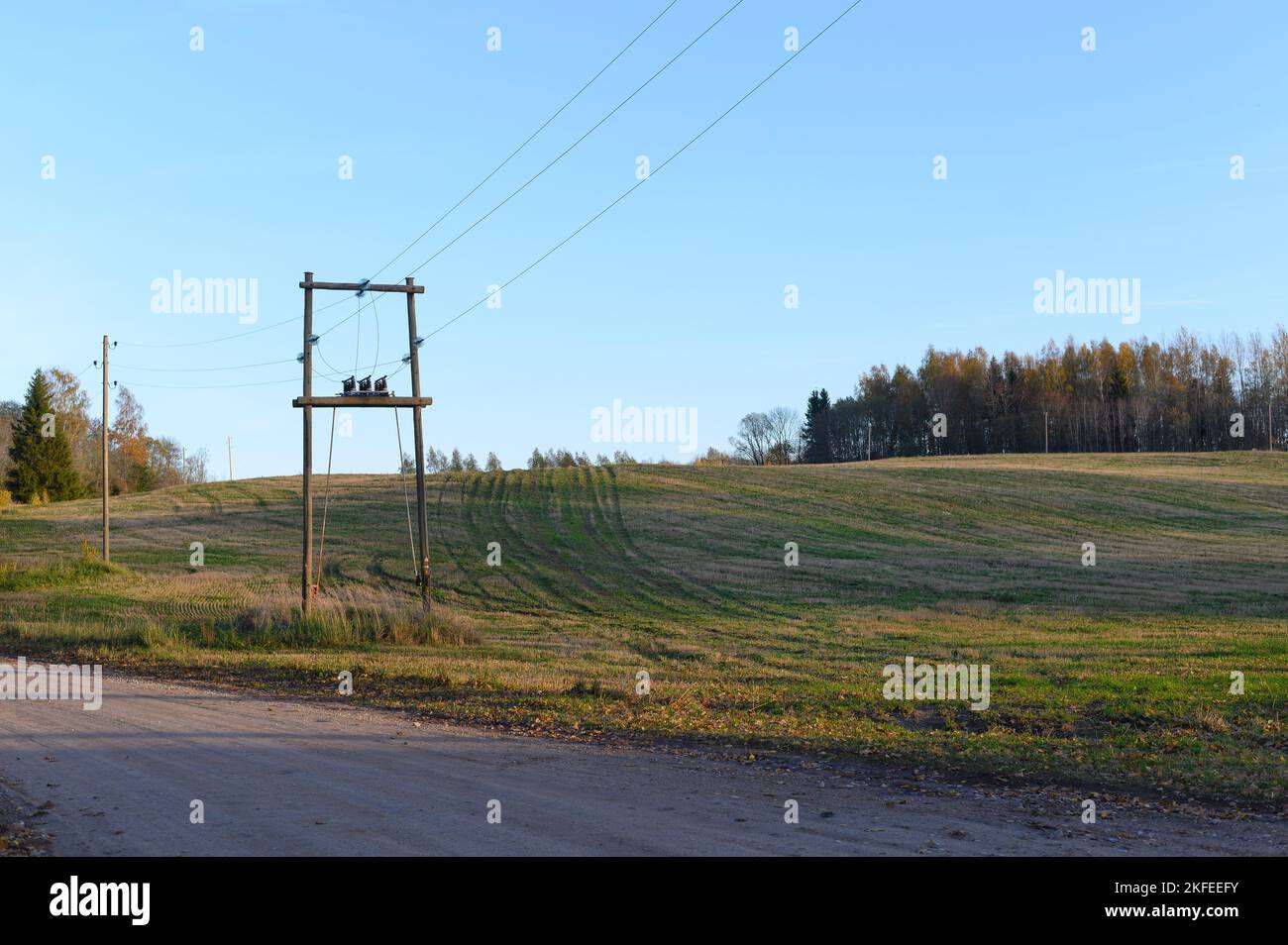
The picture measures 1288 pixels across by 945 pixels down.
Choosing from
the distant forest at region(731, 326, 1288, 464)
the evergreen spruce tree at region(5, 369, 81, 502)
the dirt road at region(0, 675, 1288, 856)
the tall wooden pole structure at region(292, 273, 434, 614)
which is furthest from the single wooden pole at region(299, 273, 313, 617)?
the distant forest at region(731, 326, 1288, 464)

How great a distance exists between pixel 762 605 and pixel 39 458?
67.9 meters

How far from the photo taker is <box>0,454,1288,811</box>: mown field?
1212cm

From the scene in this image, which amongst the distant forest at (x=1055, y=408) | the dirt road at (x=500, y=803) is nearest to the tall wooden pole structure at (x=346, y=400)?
the dirt road at (x=500, y=803)

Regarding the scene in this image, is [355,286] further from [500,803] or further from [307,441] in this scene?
[500,803]

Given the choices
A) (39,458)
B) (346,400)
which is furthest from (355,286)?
(39,458)

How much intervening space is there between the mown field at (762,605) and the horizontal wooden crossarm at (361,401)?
492 centimetres

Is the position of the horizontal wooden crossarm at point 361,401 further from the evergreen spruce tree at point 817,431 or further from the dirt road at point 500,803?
the evergreen spruce tree at point 817,431

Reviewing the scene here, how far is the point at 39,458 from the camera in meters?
76.6

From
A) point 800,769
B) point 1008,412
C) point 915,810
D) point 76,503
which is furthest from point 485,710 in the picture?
point 1008,412

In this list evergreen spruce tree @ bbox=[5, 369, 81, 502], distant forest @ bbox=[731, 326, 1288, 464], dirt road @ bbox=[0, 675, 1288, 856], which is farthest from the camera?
distant forest @ bbox=[731, 326, 1288, 464]

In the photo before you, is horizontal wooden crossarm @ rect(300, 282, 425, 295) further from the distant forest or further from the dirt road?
the distant forest

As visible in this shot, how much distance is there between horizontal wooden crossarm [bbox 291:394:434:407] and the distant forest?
295 ft

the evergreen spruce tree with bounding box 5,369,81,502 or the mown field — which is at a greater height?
the evergreen spruce tree with bounding box 5,369,81,502

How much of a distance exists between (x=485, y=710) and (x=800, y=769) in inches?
207
